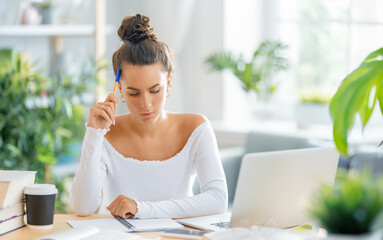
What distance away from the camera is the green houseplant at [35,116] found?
3295 millimetres

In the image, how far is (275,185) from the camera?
1.47m

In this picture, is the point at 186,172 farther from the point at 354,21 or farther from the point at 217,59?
the point at 354,21

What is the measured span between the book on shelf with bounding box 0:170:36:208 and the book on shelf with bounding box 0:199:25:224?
2 cm

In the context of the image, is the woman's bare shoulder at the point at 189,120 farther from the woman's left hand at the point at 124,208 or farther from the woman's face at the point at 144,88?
the woman's left hand at the point at 124,208

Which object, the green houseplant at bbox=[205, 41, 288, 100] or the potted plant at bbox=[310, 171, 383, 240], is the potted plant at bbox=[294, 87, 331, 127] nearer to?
the green houseplant at bbox=[205, 41, 288, 100]

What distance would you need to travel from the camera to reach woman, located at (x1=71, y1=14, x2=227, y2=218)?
185 centimetres

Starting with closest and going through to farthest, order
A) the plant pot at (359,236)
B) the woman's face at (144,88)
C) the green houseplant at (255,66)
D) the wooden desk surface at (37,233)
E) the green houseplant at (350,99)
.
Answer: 1. the plant pot at (359,236)
2. the green houseplant at (350,99)
3. the wooden desk surface at (37,233)
4. the woman's face at (144,88)
5. the green houseplant at (255,66)

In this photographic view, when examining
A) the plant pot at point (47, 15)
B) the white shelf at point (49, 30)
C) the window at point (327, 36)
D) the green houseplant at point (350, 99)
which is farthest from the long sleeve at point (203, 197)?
the plant pot at point (47, 15)

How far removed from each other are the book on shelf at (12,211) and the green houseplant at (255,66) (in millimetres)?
2200

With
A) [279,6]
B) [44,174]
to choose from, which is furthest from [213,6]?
[44,174]

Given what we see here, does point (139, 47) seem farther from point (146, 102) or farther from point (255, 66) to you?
point (255, 66)

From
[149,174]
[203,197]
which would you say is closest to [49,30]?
[149,174]

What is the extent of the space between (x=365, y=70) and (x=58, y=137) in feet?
7.90

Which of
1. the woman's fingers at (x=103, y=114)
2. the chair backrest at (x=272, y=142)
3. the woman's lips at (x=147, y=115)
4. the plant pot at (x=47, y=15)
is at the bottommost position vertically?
the chair backrest at (x=272, y=142)
